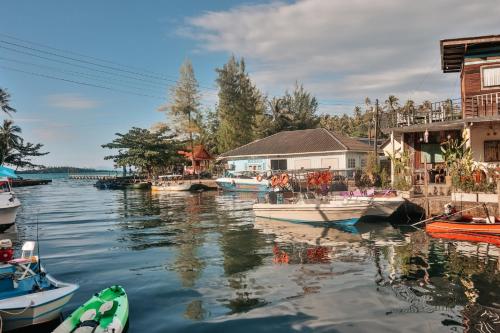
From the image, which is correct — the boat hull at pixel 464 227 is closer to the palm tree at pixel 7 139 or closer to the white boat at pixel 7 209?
the white boat at pixel 7 209

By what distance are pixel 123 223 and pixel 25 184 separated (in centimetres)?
6676

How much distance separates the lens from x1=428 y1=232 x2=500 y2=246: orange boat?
18297mm

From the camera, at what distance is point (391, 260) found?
51.1ft

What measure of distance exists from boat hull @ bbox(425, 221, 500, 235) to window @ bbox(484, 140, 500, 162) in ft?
27.5

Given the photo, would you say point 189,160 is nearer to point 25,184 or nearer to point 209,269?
point 25,184

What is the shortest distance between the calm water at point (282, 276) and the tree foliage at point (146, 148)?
130 ft

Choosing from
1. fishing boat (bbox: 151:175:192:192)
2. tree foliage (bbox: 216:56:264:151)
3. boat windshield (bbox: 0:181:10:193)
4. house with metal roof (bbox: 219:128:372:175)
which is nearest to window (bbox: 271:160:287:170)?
house with metal roof (bbox: 219:128:372:175)

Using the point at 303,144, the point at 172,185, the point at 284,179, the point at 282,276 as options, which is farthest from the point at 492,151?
the point at 172,185

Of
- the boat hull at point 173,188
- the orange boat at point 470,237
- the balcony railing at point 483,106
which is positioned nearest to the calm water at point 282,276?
the orange boat at point 470,237

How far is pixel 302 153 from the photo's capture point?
4669 centimetres

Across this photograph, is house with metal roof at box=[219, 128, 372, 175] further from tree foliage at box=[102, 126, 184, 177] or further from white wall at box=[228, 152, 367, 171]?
tree foliage at box=[102, 126, 184, 177]

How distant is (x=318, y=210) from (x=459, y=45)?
1324 centimetres

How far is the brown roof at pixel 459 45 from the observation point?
2431cm

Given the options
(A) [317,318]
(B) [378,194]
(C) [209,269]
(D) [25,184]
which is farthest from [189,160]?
(A) [317,318]
